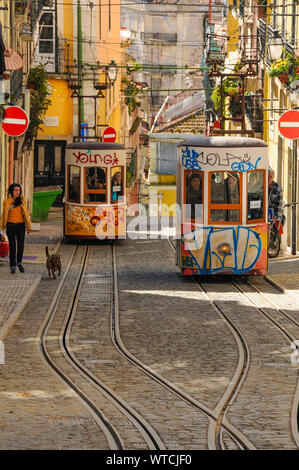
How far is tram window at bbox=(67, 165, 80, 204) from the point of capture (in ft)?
86.5

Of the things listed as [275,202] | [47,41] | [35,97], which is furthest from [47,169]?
[275,202]

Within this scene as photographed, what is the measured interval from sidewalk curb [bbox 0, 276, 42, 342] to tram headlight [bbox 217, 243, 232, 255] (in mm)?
3061

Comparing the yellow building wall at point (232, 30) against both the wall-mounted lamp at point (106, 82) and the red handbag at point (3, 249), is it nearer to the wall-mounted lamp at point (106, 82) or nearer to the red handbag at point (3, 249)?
the wall-mounted lamp at point (106, 82)

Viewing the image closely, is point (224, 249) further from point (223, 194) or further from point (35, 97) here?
point (35, 97)

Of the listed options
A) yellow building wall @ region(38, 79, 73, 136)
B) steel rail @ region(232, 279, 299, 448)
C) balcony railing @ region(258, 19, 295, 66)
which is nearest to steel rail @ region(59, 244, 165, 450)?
steel rail @ region(232, 279, 299, 448)

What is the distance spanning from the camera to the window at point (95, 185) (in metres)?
26.3

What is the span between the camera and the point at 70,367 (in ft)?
37.2

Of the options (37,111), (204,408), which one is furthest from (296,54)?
(204,408)

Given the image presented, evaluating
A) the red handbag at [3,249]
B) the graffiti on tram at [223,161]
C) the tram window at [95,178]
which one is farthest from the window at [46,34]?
the graffiti on tram at [223,161]

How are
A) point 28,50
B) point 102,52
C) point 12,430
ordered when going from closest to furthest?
point 12,430
point 28,50
point 102,52

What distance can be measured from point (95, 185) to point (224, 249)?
8228mm

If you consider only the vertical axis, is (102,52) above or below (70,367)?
above

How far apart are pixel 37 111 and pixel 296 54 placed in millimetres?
11788

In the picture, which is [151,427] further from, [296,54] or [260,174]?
[296,54]
